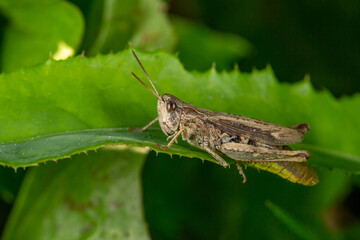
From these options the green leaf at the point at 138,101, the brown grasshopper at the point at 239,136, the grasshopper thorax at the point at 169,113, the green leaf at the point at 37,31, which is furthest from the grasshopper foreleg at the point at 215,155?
the green leaf at the point at 37,31

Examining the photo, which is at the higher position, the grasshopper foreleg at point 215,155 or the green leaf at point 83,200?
the grasshopper foreleg at point 215,155

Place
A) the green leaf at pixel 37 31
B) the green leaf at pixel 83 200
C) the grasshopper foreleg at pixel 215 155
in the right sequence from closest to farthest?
Result: the green leaf at pixel 83 200 < the grasshopper foreleg at pixel 215 155 < the green leaf at pixel 37 31

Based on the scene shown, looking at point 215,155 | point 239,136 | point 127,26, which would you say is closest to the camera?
point 215,155

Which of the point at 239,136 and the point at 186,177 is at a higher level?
the point at 239,136

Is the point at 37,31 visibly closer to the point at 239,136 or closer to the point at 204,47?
the point at 204,47

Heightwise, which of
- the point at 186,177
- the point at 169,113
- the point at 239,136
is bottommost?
the point at 186,177

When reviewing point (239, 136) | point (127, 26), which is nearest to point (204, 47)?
point (127, 26)

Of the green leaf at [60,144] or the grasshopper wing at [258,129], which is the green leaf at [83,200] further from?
the grasshopper wing at [258,129]
